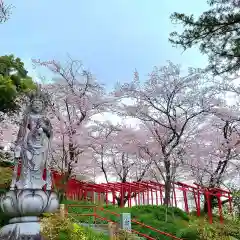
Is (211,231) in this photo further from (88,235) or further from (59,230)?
(59,230)

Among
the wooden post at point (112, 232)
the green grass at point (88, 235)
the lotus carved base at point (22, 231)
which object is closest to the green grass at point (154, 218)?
the green grass at point (88, 235)

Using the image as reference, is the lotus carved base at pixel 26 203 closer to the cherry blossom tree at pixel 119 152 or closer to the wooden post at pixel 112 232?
the wooden post at pixel 112 232

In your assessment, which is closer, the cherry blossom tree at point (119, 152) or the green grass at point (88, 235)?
the green grass at point (88, 235)

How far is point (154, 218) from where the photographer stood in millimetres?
15047

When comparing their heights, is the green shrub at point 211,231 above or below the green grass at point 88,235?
above

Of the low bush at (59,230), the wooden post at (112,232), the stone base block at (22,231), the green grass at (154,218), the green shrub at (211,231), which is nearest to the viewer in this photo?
the low bush at (59,230)

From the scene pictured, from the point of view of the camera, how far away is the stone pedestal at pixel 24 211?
10.3m

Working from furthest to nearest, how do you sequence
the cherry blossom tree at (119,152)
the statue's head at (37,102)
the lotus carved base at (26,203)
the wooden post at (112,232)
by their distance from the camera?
the cherry blossom tree at (119,152)
the statue's head at (37,102)
the lotus carved base at (26,203)
the wooden post at (112,232)

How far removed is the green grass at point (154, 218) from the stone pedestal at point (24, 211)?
360 cm

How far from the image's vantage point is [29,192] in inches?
424

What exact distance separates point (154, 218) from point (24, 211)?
240 inches

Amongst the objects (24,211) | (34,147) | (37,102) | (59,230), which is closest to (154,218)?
(34,147)

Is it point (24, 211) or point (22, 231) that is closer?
point (22, 231)

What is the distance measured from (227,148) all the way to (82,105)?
7927 mm
